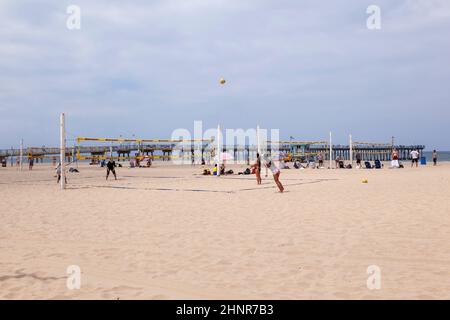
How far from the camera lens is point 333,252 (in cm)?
479

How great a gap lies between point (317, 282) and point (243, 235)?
7.18ft

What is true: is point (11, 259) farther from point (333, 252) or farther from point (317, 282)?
point (333, 252)

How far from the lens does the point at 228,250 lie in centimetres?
498

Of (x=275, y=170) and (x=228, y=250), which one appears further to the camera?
(x=275, y=170)

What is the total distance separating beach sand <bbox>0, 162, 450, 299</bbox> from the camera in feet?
11.8

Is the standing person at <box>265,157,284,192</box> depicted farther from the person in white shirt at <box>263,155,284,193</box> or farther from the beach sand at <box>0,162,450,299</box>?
the beach sand at <box>0,162,450,299</box>

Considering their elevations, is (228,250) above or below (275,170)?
below

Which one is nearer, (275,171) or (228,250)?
(228,250)

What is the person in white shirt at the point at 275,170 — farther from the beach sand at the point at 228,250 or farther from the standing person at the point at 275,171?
the beach sand at the point at 228,250

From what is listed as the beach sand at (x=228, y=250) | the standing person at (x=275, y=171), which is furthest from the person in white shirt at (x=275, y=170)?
the beach sand at (x=228, y=250)

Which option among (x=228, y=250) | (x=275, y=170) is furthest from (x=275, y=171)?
(x=228, y=250)

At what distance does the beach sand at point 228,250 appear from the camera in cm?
360

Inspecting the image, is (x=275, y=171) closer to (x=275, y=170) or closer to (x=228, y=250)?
(x=275, y=170)

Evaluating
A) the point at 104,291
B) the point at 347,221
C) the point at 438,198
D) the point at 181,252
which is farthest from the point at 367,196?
the point at 104,291
